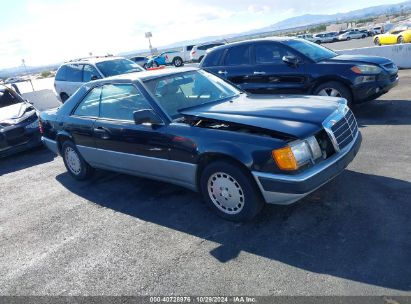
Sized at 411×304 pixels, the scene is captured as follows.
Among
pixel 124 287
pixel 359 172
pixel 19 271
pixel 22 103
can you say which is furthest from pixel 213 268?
pixel 22 103

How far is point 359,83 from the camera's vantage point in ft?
23.1

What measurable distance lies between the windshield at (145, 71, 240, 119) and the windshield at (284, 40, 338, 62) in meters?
3.27

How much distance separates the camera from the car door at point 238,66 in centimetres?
823

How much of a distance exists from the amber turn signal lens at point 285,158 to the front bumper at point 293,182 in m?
0.09

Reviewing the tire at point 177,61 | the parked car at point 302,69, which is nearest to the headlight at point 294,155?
the parked car at point 302,69

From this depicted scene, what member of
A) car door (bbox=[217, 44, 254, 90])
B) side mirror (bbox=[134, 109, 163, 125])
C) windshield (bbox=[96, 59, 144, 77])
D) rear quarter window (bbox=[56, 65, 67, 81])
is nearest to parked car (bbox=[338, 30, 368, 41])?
windshield (bbox=[96, 59, 144, 77])

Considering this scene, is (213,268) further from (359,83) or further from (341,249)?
(359,83)

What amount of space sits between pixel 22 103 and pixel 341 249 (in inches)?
324

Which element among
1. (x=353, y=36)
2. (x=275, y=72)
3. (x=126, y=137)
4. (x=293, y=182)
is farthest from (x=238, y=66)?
(x=353, y=36)

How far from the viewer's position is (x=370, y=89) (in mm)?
7055

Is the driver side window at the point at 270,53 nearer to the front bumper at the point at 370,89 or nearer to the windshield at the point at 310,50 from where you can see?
the windshield at the point at 310,50

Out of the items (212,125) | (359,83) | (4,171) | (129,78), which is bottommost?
(4,171)

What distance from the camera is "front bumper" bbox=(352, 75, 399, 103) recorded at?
704cm

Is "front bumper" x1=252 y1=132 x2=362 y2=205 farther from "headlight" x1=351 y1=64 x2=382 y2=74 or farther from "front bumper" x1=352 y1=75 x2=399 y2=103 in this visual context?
"headlight" x1=351 y1=64 x2=382 y2=74
